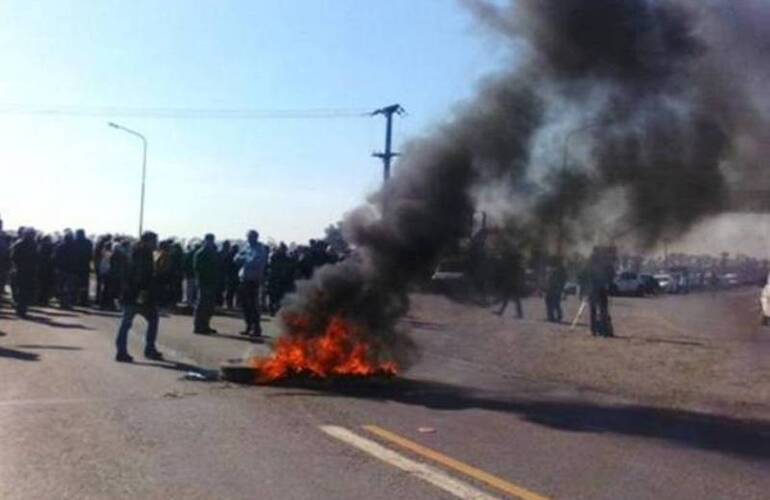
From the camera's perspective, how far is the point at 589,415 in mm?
12070

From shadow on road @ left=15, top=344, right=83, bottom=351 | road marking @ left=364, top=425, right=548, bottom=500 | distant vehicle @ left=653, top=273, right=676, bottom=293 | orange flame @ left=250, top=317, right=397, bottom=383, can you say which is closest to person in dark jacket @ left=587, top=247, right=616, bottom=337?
orange flame @ left=250, top=317, right=397, bottom=383

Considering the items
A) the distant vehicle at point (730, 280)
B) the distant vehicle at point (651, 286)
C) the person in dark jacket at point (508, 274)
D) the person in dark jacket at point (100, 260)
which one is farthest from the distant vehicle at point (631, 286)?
the person in dark jacket at point (508, 274)

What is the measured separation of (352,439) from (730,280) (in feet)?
78.8

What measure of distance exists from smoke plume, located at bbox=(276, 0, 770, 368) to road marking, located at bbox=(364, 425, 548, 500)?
374 cm

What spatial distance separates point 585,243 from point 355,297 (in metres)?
3.91

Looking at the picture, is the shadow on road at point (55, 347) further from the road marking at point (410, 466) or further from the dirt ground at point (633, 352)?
the road marking at point (410, 466)

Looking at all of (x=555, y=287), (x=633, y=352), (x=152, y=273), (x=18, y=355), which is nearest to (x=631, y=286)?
(x=555, y=287)

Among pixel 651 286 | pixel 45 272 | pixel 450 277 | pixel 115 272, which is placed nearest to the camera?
pixel 450 277

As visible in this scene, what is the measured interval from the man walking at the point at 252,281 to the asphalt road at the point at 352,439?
15.4ft

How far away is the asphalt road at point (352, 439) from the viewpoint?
824 centimetres

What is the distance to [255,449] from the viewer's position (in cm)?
955

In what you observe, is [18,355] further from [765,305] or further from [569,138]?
[765,305]

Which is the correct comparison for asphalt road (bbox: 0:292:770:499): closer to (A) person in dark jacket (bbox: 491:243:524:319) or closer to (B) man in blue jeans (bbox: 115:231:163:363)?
(B) man in blue jeans (bbox: 115:231:163:363)

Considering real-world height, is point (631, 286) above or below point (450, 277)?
above
